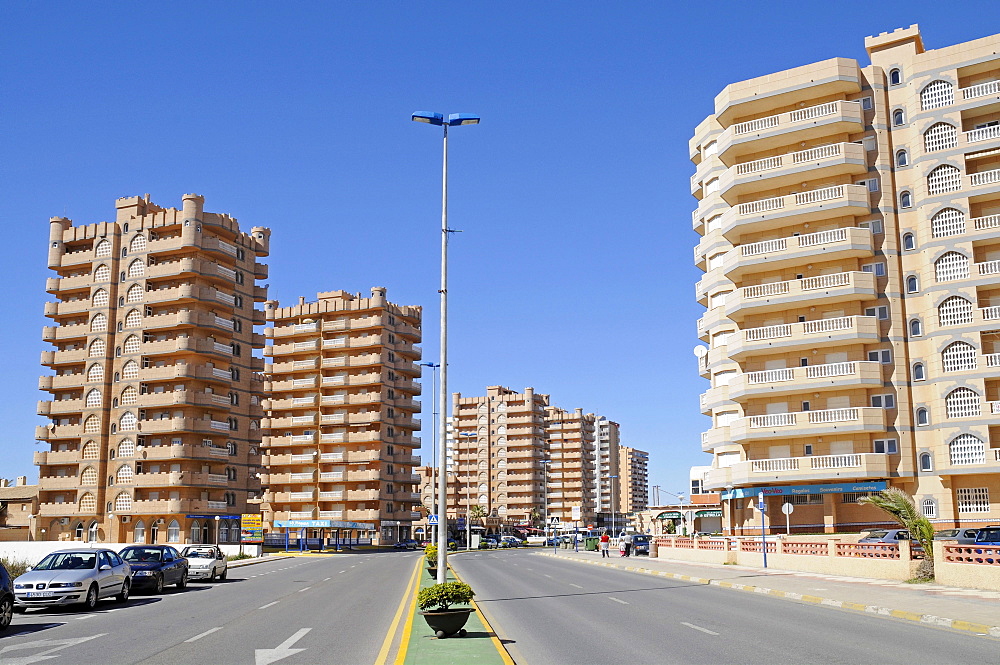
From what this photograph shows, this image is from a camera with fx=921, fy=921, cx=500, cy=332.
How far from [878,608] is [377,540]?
93253mm

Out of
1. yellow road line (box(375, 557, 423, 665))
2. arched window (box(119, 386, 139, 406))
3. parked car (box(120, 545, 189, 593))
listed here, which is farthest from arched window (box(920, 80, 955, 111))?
arched window (box(119, 386, 139, 406))

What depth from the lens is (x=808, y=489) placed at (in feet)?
173

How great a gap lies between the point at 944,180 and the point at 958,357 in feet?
33.6

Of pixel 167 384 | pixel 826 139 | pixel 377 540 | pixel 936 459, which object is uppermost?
pixel 826 139

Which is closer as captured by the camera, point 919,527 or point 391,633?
point 391,633

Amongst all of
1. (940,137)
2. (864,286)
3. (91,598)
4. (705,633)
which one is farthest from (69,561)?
(940,137)

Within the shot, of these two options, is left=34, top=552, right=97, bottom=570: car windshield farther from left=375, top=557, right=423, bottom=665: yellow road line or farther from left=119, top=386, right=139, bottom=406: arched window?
left=119, top=386, right=139, bottom=406: arched window

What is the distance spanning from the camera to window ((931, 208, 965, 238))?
169 feet

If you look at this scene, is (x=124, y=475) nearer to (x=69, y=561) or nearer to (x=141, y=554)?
(x=141, y=554)

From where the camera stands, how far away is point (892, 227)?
54188 mm

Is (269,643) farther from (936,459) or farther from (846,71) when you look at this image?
(846,71)

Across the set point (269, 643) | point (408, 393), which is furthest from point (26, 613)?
point (408, 393)

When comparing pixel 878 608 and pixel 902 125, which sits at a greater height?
pixel 902 125

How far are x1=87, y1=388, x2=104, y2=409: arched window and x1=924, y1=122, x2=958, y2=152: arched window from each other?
75667 mm
